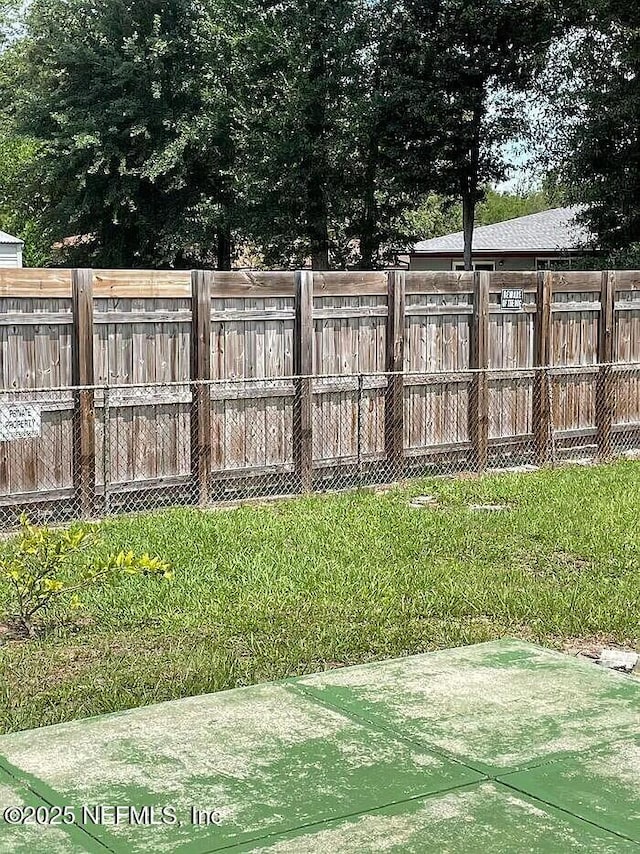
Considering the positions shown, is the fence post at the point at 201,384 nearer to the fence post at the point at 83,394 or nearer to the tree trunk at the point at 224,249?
the fence post at the point at 83,394

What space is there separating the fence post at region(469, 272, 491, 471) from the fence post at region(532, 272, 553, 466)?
811mm

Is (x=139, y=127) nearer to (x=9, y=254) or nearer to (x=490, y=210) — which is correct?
(x=9, y=254)

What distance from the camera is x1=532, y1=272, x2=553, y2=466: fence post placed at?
12828mm

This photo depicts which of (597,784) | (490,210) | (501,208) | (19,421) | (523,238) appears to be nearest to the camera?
(597,784)

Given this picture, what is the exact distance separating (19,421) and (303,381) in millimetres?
2902

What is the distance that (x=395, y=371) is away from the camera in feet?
38.2

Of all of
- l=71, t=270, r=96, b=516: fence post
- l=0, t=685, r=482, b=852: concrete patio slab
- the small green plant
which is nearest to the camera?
l=0, t=685, r=482, b=852: concrete patio slab

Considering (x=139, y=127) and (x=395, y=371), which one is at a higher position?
(x=139, y=127)

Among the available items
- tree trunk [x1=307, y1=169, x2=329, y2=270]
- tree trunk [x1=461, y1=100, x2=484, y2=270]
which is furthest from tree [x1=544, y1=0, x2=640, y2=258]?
tree trunk [x1=307, y1=169, x2=329, y2=270]

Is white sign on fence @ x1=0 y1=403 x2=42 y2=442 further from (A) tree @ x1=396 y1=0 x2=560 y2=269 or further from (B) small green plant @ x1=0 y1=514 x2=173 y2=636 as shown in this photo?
(A) tree @ x1=396 y1=0 x2=560 y2=269

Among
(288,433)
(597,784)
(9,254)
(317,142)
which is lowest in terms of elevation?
(597,784)

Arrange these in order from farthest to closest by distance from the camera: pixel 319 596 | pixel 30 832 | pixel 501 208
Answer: pixel 501 208, pixel 319 596, pixel 30 832

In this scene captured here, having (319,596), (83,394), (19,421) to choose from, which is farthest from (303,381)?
(319,596)

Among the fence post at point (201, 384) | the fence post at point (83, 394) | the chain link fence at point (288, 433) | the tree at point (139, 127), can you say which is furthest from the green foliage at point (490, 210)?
the fence post at point (83, 394)
